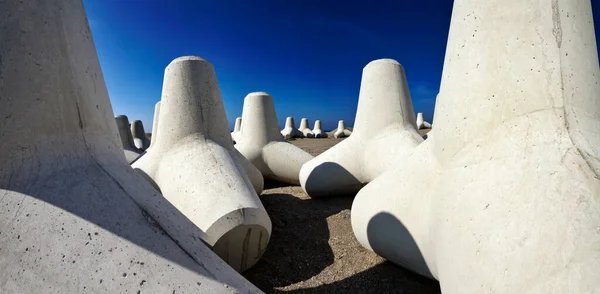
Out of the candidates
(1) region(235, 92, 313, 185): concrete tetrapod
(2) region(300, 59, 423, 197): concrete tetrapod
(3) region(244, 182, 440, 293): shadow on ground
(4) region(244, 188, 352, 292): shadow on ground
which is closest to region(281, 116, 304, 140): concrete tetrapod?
(1) region(235, 92, 313, 185): concrete tetrapod

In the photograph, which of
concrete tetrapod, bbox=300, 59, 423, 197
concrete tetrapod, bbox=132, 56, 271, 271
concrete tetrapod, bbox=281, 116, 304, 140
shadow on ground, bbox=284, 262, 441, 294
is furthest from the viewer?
concrete tetrapod, bbox=281, 116, 304, 140

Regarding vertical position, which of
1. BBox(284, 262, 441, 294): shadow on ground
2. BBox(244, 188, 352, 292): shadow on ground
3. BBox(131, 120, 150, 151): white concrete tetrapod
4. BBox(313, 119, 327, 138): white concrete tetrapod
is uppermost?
BBox(284, 262, 441, 294): shadow on ground

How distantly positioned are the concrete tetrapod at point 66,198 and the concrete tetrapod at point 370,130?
8.12 feet

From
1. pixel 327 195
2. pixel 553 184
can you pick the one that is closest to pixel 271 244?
pixel 327 195

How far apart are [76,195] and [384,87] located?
3093 mm

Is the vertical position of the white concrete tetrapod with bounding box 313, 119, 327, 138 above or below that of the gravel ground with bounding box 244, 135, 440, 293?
below

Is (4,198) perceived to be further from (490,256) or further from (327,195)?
(327,195)

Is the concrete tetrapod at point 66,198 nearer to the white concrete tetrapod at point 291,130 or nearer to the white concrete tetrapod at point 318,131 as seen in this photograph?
the white concrete tetrapod at point 291,130

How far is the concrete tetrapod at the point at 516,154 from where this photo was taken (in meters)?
0.94

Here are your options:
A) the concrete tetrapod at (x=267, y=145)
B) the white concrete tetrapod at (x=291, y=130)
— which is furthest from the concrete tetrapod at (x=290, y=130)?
the concrete tetrapod at (x=267, y=145)

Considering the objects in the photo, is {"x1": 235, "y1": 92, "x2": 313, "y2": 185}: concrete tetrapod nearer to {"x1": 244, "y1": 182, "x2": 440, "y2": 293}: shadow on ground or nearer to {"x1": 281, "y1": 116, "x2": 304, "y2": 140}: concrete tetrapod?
{"x1": 244, "y1": 182, "x2": 440, "y2": 293}: shadow on ground

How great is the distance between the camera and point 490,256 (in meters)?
1.04

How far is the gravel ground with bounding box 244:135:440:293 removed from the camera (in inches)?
70.2

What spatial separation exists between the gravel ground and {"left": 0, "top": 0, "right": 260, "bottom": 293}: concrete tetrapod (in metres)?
0.84
